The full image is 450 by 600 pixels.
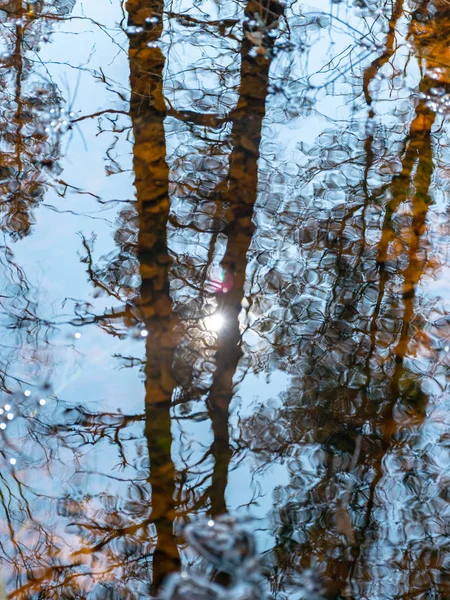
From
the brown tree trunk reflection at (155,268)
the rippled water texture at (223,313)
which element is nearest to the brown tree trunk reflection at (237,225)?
the rippled water texture at (223,313)

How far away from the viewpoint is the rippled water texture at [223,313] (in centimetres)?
208

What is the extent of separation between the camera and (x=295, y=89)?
13.1 feet

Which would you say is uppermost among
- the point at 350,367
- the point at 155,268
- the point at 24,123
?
the point at 24,123

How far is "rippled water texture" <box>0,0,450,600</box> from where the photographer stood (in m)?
2.08

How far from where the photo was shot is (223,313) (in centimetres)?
275

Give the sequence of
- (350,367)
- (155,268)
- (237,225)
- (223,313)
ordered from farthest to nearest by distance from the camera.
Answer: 1. (237,225)
2. (155,268)
3. (223,313)
4. (350,367)

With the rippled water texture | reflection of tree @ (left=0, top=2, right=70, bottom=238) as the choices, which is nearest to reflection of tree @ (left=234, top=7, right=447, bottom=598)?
the rippled water texture

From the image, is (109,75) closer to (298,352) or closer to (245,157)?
(245,157)

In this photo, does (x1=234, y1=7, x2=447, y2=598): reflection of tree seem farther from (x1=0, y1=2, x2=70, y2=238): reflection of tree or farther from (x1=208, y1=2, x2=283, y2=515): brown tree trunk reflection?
(x1=0, y1=2, x2=70, y2=238): reflection of tree

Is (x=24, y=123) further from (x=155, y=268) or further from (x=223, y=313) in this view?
(x=223, y=313)

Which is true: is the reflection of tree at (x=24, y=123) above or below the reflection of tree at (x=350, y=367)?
above

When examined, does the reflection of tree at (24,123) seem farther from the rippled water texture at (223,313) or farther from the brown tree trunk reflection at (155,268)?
the brown tree trunk reflection at (155,268)

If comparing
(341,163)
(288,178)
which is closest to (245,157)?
(288,178)

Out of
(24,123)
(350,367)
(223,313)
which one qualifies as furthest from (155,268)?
(24,123)
